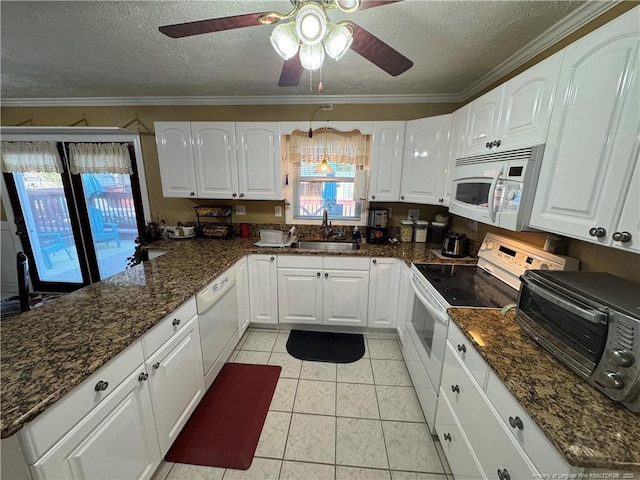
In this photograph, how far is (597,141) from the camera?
92 centimetres

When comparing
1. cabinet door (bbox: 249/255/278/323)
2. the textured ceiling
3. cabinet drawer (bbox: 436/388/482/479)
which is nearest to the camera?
cabinet drawer (bbox: 436/388/482/479)

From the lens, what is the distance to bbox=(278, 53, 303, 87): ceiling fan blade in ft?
4.12

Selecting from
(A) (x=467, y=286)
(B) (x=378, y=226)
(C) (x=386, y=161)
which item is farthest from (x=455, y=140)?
(A) (x=467, y=286)

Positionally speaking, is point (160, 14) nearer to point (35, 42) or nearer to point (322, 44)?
point (322, 44)

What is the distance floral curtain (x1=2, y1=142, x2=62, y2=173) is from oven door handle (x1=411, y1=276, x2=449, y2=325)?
418 centimetres

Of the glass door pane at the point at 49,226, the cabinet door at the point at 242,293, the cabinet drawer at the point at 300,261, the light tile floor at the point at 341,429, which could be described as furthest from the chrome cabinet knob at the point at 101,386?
the glass door pane at the point at 49,226

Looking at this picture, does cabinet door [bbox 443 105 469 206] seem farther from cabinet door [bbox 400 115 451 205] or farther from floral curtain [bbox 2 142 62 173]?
floral curtain [bbox 2 142 62 173]

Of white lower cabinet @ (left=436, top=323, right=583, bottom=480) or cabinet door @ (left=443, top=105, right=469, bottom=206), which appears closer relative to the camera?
white lower cabinet @ (left=436, top=323, right=583, bottom=480)

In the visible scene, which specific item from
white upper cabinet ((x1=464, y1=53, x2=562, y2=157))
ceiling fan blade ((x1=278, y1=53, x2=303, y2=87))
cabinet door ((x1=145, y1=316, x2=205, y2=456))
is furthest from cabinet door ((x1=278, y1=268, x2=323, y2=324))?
white upper cabinet ((x1=464, y1=53, x2=562, y2=157))

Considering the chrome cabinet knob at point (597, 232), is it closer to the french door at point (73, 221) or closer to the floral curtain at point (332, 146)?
the floral curtain at point (332, 146)

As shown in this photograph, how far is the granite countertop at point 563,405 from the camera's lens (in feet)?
2.02

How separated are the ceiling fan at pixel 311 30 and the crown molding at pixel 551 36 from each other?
99 centimetres

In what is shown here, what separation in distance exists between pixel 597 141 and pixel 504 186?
399 mm

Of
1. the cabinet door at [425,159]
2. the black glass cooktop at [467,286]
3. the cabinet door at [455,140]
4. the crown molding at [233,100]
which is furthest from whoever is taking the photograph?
the crown molding at [233,100]
